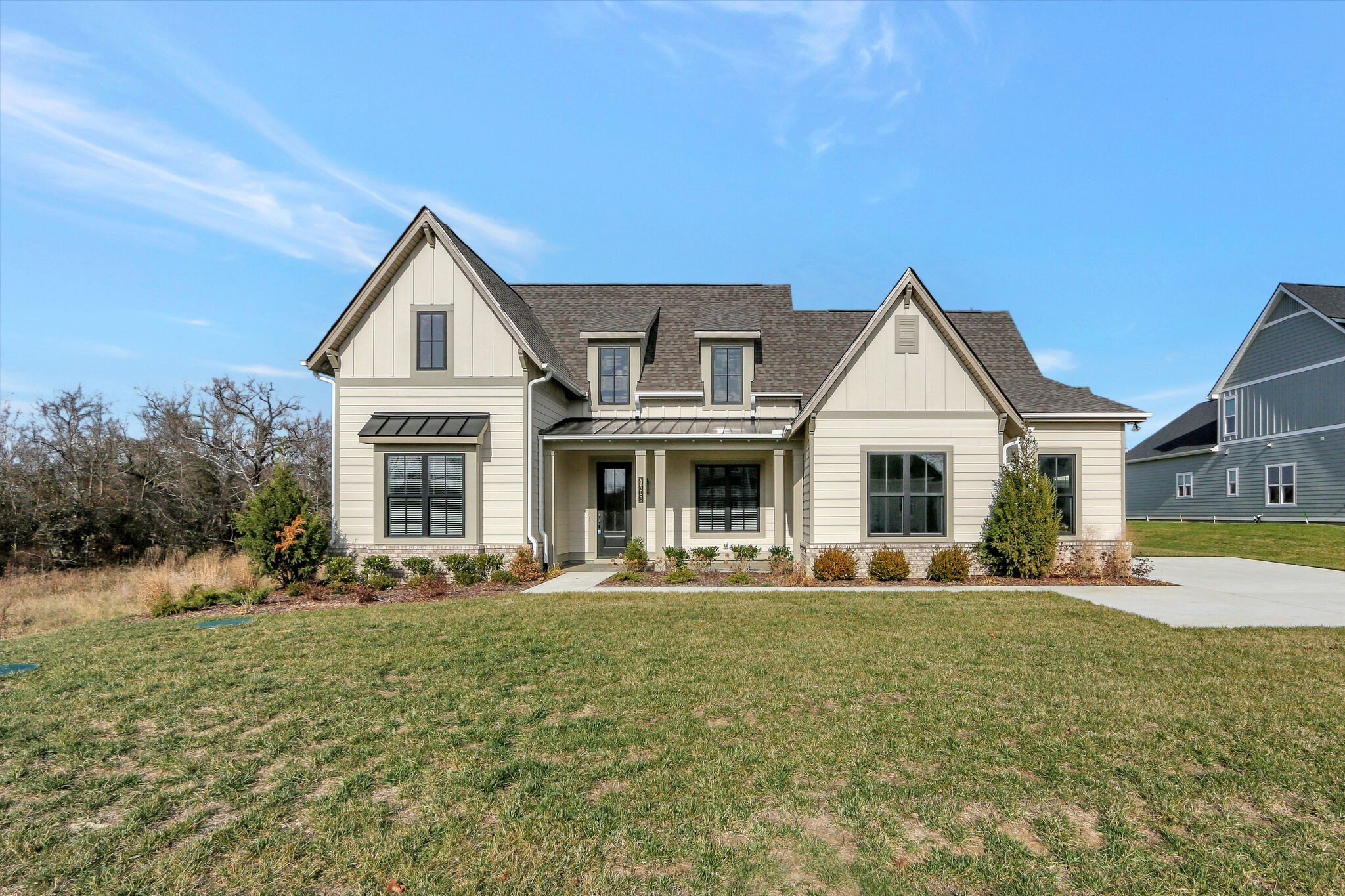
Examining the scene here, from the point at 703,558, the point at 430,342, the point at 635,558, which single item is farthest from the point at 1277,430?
the point at 430,342

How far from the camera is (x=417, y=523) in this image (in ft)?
47.4

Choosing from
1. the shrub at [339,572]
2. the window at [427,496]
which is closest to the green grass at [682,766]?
the shrub at [339,572]

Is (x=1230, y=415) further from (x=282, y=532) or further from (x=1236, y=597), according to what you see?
(x=282, y=532)

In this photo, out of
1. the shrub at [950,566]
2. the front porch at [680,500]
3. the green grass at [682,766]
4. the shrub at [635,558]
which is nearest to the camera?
the green grass at [682,766]

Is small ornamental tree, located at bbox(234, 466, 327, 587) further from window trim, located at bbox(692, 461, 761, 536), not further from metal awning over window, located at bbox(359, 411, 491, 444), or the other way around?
window trim, located at bbox(692, 461, 761, 536)

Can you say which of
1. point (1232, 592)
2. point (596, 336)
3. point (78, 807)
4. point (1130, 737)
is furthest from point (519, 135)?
point (1232, 592)

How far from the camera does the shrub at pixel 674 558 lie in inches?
598

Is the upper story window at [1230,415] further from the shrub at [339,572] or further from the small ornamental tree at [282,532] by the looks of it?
the small ornamental tree at [282,532]

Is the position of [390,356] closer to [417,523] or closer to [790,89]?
[417,523]

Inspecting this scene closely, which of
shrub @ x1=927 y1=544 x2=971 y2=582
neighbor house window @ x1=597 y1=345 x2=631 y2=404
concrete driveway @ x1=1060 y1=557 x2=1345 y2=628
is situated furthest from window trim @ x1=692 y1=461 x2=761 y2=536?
concrete driveway @ x1=1060 y1=557 x2=1345 y2=628

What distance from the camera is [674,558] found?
1538 cm

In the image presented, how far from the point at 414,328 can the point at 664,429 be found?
20.0 ft

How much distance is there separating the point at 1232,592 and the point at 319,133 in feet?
58.2

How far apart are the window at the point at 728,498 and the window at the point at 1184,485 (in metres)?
28.3
